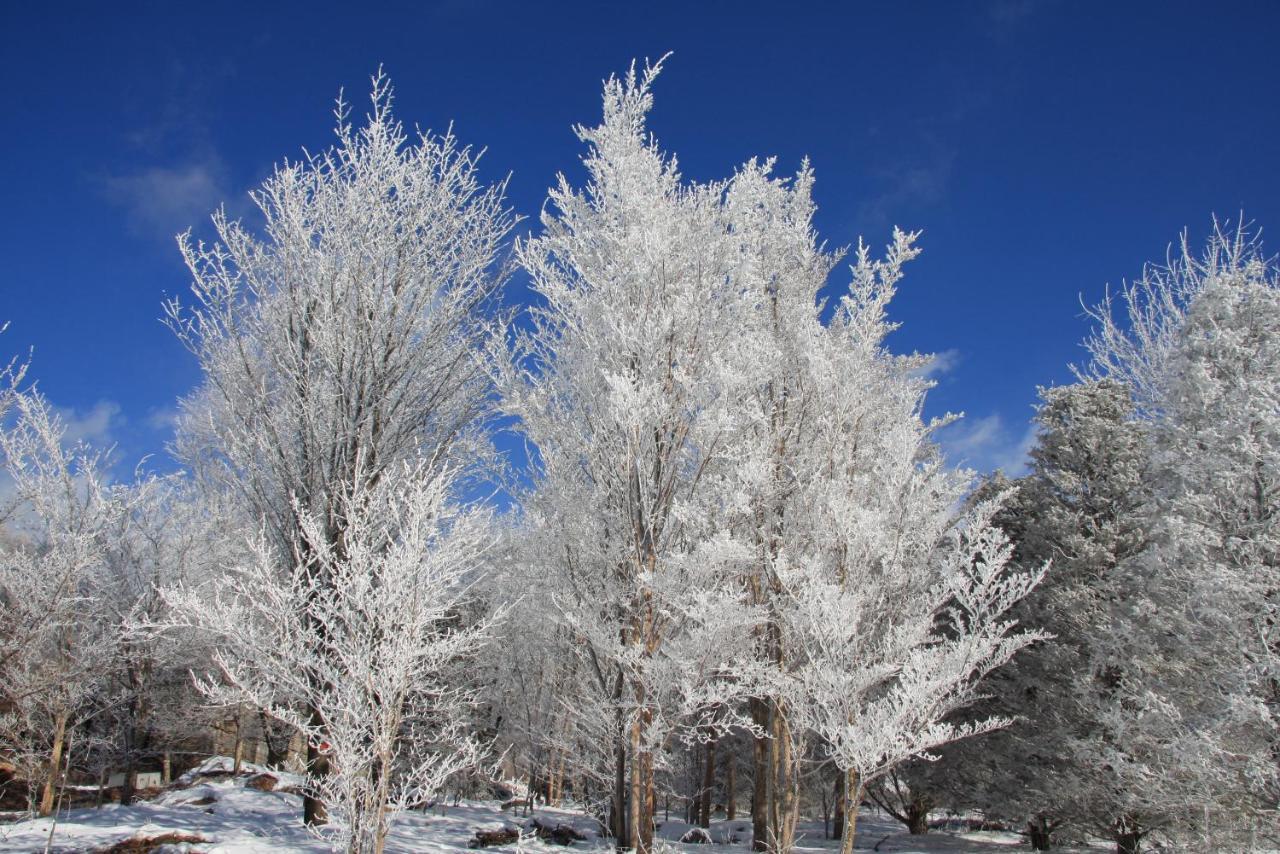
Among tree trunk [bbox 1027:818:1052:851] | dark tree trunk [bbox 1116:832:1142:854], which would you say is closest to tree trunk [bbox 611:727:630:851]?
dark tree trunk [bbox 1116:832:1142:854]

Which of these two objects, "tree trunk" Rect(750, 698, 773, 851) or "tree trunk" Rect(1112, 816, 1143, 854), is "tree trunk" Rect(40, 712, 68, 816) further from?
"tree trunk" Rect(1112, 816, 1143, 854)

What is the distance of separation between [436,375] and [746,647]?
547cm

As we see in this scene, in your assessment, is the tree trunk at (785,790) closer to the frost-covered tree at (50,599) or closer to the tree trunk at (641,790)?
the tree trunk at (641,790)

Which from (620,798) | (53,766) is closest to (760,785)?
(620,798)

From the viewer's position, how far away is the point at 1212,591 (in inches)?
359

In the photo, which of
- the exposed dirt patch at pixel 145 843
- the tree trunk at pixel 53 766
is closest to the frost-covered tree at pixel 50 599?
the tree trunk at pixel 53 766

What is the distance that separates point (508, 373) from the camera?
343 inches

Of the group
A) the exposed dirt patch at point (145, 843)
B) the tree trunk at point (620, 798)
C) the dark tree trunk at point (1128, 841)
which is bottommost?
the dark tree trunk at point (1128, 841)

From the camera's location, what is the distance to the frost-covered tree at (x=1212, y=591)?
8.95m

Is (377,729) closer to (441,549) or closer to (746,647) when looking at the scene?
(441,549)

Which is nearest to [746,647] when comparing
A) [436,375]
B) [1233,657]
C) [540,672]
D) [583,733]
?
[583,733]

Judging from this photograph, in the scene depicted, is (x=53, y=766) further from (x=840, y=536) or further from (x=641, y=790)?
(x=840, y=536)

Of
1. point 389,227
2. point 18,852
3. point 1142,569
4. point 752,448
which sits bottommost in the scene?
point 18,852

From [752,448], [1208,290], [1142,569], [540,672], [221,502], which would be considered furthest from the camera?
[540,672]
